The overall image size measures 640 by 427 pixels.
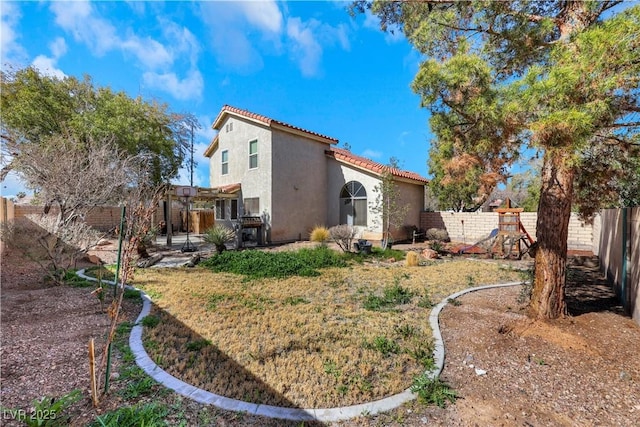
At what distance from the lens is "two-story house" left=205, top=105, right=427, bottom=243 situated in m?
14.9

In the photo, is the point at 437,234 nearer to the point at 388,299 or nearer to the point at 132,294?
the point at 388,299

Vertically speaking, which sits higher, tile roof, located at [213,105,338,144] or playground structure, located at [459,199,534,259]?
tile roof, located at [213,105,338,144]

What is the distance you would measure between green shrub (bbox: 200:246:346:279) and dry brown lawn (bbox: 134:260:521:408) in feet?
2.91

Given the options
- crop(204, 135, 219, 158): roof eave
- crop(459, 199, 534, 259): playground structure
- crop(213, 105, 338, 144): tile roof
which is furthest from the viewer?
crop(204, 135, 219, 158): roof eave

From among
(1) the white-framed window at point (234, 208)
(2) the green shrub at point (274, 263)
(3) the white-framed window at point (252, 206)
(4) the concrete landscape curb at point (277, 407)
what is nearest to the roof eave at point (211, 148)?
(1) the white-framed window at point (234, 208)

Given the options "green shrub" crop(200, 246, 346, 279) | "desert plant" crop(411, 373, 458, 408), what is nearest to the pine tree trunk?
"desert plant" crop(411, 373, 458, 408)

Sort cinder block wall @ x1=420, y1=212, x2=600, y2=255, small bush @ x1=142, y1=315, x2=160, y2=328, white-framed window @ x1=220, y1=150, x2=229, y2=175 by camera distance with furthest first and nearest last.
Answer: white-framed window @ x1=220, y1=150, x2=229, y2=175, cinder block wall @ x1=420, y1=212, x2=600, y2=255, small bush @ x1=142, y1=315, x2=160, y2=328

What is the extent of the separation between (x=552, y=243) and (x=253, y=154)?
14.5 metres

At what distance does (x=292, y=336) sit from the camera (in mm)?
4398

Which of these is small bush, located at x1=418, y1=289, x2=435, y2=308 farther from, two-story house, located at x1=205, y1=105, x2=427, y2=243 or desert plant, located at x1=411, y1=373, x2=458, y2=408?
two-story house, located at x1=205, y1=105, x2=427, y2=243

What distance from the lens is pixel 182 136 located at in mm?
24828

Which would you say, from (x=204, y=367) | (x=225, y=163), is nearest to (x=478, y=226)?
(x=204, y=367)

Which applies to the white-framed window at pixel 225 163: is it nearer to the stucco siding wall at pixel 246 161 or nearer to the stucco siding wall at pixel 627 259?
the stucco siding wall at pixel 246 161

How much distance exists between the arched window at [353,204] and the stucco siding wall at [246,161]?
4.51 m
